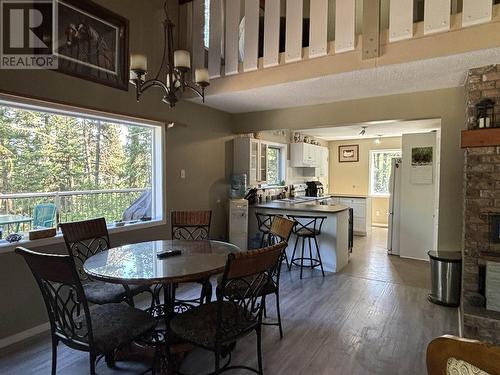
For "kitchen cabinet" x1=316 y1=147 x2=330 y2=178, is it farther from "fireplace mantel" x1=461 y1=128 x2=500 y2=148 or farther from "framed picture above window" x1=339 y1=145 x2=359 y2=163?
"fireplace mantel" x1=461 y1=128 x2=500 y2=148

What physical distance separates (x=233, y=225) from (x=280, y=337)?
7.92 ft

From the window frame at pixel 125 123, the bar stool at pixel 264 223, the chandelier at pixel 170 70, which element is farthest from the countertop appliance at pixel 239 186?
the chandelier at pixel 170 70

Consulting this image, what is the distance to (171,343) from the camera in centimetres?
213

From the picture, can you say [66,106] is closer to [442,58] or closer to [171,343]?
[171,343]

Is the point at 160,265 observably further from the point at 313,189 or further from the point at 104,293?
the point at 313,189

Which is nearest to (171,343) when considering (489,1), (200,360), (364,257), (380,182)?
(200,360)

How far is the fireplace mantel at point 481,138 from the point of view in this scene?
2.79 meters

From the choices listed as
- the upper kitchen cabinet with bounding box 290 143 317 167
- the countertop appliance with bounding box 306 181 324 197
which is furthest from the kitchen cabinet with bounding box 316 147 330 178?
the upper kitchen cabinet with bounding box 290 143 317 167

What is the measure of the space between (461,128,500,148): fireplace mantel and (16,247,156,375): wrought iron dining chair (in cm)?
317

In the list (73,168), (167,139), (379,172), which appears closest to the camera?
(73,168)

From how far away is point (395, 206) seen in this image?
214 inches

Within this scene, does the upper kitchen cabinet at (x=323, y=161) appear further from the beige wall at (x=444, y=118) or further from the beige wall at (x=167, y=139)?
the beige wall at (x=444, y=118)

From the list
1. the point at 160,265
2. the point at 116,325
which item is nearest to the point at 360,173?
the point at 160,265

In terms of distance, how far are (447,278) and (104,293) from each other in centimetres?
350
